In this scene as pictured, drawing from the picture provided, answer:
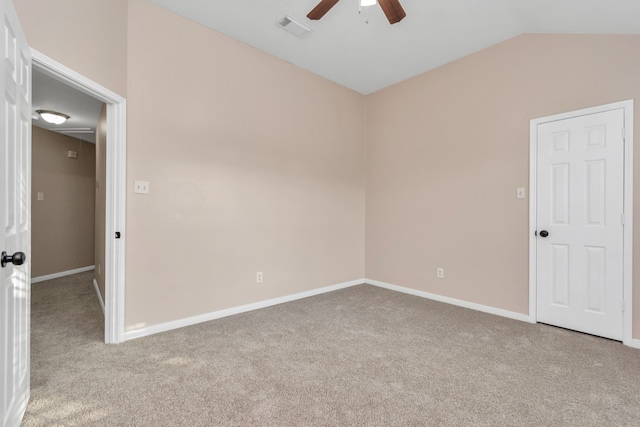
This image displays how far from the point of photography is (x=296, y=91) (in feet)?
12.6

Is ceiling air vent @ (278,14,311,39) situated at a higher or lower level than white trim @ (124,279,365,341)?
higher

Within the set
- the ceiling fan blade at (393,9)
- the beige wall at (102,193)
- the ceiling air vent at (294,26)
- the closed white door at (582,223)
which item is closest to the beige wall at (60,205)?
the beige wall at (102,193)

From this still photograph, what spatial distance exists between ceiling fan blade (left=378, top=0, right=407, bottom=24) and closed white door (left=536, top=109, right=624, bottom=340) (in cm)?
190

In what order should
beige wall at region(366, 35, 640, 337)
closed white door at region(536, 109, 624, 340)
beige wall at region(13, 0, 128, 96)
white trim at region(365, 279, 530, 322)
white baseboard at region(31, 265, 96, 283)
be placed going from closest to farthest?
beige wall at region(13, 0, 128, 96) → closed white door at region(536, 109, 624, 340) → beige wall at region(366, 35, 640, 337) → white trim at region(365, 279, 530, 322) → white baseboard at region(31, 265, 96, 283)

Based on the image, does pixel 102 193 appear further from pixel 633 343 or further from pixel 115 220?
pixel 633 343

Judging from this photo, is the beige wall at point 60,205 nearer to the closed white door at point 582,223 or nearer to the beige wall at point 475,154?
the beige wall at point 475,154

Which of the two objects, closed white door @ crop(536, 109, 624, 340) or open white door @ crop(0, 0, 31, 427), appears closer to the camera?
open white door @ crop(0, 0, 31, 427)

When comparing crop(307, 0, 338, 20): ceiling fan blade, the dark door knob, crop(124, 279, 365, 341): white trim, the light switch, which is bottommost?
crop(124, 279, 365, 341): white trim

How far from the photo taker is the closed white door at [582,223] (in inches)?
101

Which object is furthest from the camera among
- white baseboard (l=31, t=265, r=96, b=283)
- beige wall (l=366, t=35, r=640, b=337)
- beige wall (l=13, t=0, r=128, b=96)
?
white baseboard (l=31, t=265, r=96, b=283)

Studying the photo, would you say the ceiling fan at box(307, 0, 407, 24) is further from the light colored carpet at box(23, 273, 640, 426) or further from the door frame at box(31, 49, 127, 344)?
the light colored carpet at box(23, 273, 640, 426)

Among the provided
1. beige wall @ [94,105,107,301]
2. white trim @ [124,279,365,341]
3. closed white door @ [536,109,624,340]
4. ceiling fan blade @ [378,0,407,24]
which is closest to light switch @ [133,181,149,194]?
beige wall @ [94,105,107,301]

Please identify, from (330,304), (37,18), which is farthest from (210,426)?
(37,18)

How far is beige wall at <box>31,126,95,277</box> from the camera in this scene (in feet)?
15.4
